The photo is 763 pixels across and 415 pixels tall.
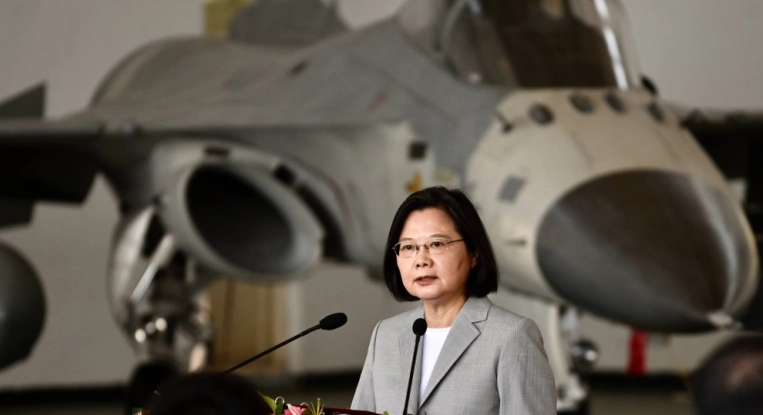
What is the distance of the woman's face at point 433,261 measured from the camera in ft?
3.76

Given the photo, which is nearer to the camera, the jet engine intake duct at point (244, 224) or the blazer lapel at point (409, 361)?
the blazer lapel at point (409, 361)

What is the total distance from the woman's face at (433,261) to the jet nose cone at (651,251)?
207 centimetres

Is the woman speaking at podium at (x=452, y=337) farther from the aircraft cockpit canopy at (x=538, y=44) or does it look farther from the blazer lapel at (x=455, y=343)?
the aircraft cockpit canopy at (x=538, y=44)

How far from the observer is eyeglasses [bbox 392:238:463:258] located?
1.14 meters

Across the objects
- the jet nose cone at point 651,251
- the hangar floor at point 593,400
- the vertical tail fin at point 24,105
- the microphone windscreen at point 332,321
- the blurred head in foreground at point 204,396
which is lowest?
the hangar floor at point 593,400

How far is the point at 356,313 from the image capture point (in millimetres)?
8781

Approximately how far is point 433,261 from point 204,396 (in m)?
0.37

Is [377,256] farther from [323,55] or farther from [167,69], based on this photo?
[167,69]

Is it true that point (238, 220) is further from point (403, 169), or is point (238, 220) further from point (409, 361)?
point (409, 361)

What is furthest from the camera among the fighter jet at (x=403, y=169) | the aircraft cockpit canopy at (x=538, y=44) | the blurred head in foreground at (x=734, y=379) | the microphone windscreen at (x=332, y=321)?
the aircraft cockpit canopy at (x=538, y=44)

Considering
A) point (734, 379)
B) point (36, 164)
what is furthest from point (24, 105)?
point (734, 379)

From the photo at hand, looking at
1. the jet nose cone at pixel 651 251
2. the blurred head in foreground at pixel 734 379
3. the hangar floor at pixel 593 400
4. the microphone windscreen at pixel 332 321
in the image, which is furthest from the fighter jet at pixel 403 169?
the blurred head in foreground at pixel 734 379

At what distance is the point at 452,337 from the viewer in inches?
44.6

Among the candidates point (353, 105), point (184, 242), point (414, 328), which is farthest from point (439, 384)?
point (184, 242)
